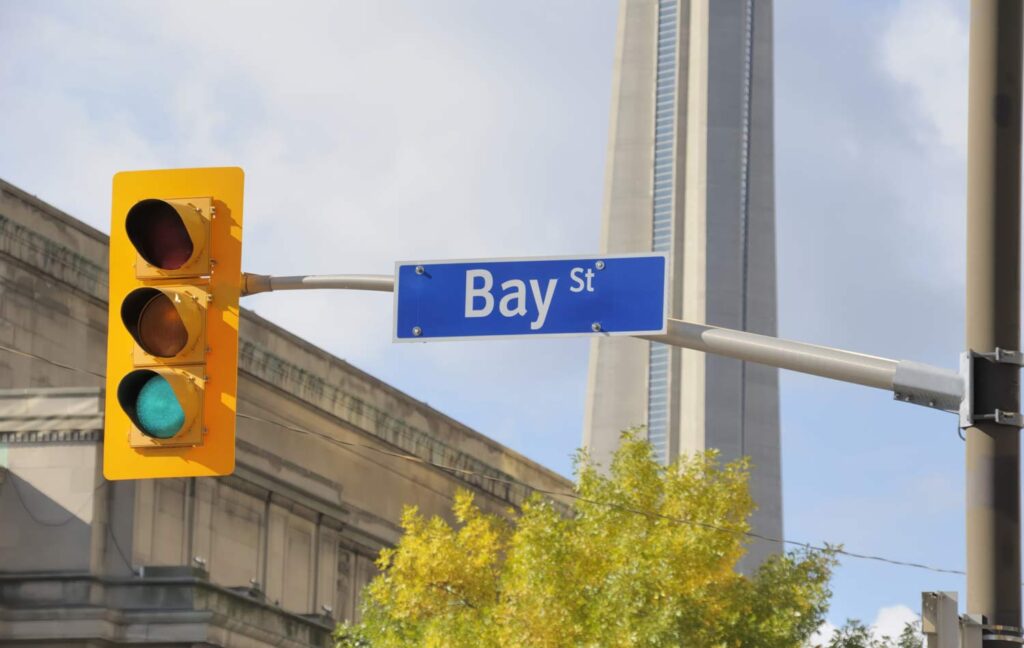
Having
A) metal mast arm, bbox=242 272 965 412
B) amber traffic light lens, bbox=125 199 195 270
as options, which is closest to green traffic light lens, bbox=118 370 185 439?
amber traffic light lens, bbox=125 199 195 270

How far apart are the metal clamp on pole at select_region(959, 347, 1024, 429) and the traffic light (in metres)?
3.81

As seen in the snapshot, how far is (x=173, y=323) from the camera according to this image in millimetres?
11000

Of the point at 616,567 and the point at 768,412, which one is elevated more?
the point at 768,412

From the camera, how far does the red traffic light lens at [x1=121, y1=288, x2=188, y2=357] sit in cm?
1094

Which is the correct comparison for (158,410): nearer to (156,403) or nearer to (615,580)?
(156,403)

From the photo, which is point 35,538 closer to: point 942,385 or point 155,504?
point 155,504

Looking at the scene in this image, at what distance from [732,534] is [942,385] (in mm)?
24921

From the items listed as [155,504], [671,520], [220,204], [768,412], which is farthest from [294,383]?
[768,412]

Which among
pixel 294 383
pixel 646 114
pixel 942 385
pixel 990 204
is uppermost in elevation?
pixel 646 114

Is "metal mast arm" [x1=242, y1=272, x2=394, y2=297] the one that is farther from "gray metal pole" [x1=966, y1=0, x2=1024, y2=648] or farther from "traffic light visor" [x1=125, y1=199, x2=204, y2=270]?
"gray metal pole" [x1=966, y1=0, x2=1024, y2=648]

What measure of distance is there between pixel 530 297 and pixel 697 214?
3730 inches

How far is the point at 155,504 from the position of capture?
42625 mm

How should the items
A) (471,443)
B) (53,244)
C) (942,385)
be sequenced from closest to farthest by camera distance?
1. (942,385)
2. (53,244)
3. (471,443)

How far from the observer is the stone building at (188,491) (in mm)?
40094
